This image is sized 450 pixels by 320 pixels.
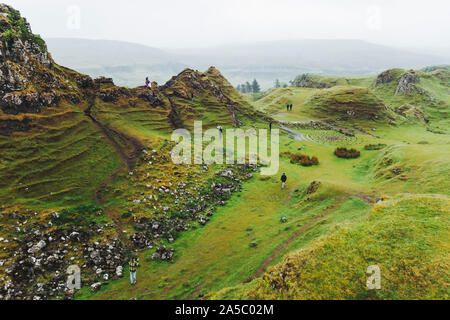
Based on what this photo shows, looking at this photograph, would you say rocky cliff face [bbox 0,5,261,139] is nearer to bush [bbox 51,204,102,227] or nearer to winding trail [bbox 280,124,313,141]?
bush [bbox 51,204,102,227]

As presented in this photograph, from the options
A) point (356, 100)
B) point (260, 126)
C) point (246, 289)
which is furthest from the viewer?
point (356, 100)

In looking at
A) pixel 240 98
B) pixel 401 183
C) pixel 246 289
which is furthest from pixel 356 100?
pixel 246 289

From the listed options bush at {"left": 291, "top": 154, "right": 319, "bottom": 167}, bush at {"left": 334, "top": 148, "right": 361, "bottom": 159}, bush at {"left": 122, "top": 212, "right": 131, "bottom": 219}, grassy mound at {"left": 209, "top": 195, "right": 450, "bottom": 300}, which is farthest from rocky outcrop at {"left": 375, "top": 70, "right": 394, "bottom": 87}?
bush at {"left": 122, "top": 212, "right": 131, "bottom": 219}

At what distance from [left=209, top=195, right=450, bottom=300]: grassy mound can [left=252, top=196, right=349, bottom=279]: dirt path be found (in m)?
3.87

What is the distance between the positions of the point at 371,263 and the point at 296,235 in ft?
30.2

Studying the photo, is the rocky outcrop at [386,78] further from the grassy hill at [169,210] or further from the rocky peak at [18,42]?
the rocky peak at [18,42]

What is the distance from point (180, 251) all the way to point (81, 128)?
24496 millimetres

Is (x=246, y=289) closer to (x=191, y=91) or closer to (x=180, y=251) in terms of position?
(x=180, y=251)

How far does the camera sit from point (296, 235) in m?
22.6

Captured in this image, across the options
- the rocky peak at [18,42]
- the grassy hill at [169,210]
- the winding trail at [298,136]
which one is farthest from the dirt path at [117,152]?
the winding trail at [298,136]

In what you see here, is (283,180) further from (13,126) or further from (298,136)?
(298,136)

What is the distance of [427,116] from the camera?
375 feet

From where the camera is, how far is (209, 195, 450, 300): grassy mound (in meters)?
12.3

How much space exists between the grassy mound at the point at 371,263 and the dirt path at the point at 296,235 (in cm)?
387
